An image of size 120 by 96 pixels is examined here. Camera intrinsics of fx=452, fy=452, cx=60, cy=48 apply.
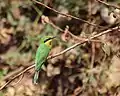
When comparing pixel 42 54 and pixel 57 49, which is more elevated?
pixel 42 54

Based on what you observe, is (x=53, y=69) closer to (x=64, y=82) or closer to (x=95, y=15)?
(x=64, y=82)

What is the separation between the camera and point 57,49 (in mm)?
4336

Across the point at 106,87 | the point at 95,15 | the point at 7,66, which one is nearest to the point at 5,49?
the point at 7,66

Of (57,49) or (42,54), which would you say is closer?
(42,54)

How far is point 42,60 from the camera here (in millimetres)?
3082

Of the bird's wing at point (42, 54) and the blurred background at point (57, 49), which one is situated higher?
the bird's wing at point (42, 54)

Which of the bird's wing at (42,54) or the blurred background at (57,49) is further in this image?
the blurred background at (57,49)

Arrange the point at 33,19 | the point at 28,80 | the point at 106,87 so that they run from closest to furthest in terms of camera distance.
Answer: the point at 106,87 < the point at 28,80 < the point at 33,19

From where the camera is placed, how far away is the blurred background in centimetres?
400

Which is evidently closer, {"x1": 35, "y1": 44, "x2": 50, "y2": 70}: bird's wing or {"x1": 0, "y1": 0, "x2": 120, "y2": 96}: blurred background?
{"x1": 35, "y1": 44, "x2": 50, "y2": 70}: bird's wing

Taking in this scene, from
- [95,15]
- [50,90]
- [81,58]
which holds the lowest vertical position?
[50,90]

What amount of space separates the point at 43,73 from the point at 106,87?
40.4 inches

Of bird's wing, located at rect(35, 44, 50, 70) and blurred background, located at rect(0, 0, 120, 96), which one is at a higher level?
bird's wing, located at rect(35, 44, 50, 70)

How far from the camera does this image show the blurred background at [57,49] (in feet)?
13.1
